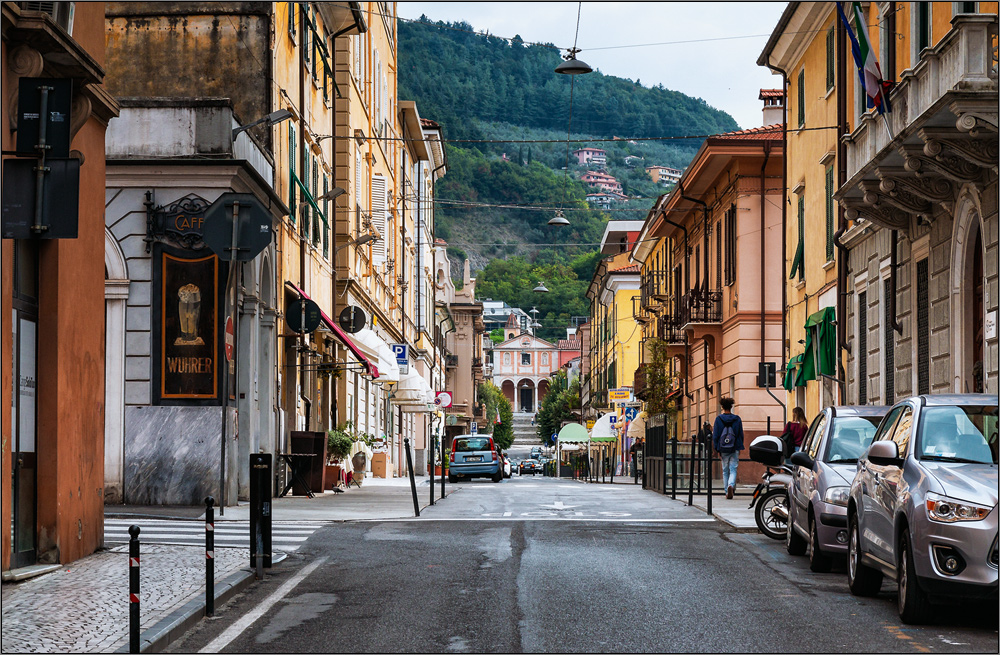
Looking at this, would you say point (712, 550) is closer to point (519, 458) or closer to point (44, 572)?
point (44, 572)

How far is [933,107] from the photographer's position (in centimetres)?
1499

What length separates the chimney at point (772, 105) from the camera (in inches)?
1706

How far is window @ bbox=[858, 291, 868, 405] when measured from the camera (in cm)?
2414

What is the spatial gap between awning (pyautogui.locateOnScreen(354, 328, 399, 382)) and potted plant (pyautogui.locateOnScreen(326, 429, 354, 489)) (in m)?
3.88

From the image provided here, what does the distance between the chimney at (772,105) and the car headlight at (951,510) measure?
117ft

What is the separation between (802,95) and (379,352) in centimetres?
1173

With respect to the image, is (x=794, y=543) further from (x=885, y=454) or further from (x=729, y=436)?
(x=729, y=436)

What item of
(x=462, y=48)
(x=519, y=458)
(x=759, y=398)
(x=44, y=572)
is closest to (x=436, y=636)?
(x=44, y=572)

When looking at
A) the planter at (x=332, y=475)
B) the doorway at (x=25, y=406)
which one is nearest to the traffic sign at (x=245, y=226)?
the doorway at (x=25, y=406)

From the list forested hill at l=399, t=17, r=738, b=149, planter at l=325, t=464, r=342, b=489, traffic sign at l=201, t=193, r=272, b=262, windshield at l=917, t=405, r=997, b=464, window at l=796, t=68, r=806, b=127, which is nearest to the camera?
windshield at l=917, t=405, r=997, b=464

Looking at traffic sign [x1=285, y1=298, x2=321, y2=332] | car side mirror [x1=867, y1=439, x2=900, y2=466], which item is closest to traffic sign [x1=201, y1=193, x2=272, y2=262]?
car side mirror [x1=867, y1=439, x2=900, y2=466]

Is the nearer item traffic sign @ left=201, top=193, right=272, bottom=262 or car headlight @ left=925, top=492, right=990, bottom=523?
car headlight @ left=925, top=492, right=990, bottom=523

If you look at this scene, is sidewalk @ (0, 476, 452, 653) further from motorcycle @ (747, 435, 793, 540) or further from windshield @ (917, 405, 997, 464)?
motorcycle @ (747, 435, 793, 540)

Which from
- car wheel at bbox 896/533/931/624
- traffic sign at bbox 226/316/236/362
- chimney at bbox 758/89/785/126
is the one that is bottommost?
car wheel at bbox 896/533/931/624
